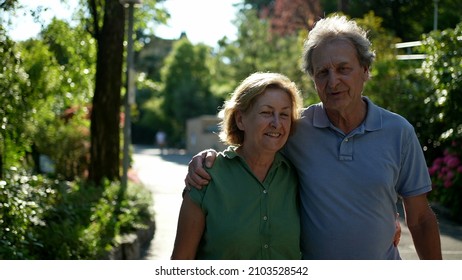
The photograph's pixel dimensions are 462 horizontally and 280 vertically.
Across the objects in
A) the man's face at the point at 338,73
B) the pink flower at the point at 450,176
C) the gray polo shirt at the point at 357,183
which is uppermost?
the man's face at the point at 338,73

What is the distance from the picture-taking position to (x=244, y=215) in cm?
250

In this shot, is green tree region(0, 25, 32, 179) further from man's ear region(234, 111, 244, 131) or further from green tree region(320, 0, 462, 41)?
green tree region(320, 0, 462, 41)

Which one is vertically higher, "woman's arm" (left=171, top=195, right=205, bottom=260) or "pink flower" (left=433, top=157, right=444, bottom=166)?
"woman's arm" (left=171, top=195, right=205, bottom=260)

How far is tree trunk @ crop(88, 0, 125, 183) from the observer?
32.0 ft

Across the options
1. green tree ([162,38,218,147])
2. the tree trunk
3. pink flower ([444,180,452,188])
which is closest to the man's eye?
the tree trunk

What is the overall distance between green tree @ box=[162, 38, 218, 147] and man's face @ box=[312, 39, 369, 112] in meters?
43.4

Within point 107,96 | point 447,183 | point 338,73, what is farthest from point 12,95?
point 447,183

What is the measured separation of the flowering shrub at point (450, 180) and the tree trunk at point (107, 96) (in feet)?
15.9

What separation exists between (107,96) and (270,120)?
7543 mm

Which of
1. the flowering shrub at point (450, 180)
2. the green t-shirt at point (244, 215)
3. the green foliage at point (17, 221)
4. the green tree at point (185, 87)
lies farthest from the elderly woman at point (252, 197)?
the green tree at point (185, 87)

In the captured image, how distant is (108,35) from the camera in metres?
9.80

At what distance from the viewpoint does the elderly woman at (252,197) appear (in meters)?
2.49

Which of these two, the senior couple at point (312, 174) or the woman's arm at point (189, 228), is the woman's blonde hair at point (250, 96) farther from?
the woman's arm at point (189, 228)
